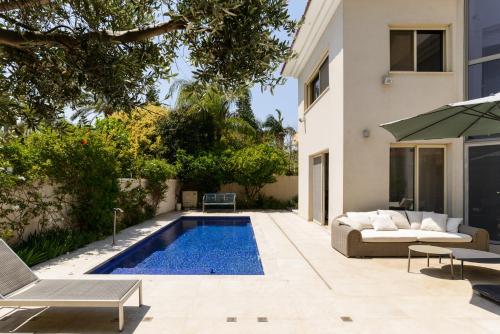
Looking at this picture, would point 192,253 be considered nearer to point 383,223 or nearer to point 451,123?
point 383,223

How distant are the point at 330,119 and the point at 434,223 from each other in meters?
4.18

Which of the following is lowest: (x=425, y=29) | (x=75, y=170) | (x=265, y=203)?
(x=265, y=203)

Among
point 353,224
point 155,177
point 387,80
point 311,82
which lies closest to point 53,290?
point 353,224

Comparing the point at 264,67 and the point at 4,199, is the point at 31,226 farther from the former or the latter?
the point at 264,67

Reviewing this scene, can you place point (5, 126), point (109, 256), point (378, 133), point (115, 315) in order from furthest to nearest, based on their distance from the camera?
point (378, 133) → point (109, 256) → point (115, 315) → point (5, 126)

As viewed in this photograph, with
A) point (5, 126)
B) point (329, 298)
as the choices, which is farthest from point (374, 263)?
point (5, 126)

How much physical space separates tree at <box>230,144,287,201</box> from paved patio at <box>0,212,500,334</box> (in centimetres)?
1133

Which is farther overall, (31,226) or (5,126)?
(31,226)

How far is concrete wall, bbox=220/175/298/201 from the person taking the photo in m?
21.4

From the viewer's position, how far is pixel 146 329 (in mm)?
4176

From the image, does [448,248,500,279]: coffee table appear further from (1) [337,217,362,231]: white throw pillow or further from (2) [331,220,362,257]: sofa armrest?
(1) [337,217,362,231]: white throw pillow

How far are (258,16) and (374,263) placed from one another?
18.8 ft

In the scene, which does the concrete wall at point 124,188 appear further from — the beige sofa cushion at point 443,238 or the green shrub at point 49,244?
the beige sofa cushion at point 443,238

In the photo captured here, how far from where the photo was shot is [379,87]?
9.56 metres
